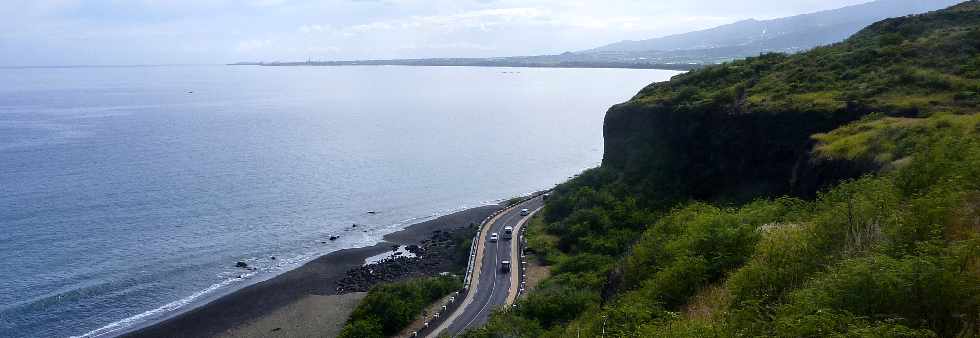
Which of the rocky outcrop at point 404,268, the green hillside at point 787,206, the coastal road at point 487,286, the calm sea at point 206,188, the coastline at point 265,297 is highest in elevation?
the green hillside at point 787,206

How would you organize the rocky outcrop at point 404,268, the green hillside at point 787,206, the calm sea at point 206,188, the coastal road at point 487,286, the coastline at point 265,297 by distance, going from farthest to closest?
the rocky outcrop at point 404,268, the calm sea at point 206,188, the coastline at point 265,297, the coastal road at point 487,286, the green hillside at point 787,206

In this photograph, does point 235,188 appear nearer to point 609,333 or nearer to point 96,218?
point 96,218

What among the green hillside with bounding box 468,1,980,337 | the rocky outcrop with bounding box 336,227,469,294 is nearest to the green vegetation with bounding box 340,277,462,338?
the rocky outcrop with bounding box 336,227,469,294

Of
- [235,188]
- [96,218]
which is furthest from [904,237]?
[235,188]

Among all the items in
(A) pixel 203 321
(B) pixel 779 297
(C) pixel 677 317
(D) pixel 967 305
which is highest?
(D) pixel 967 305

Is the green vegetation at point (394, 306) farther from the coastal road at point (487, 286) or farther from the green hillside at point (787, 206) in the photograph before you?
the green hillside at point (787, 206)

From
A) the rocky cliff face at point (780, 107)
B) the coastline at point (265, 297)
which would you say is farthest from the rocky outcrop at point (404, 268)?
the rocky cliff face at point (780, 107)

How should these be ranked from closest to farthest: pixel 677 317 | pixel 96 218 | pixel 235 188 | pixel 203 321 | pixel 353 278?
pixel 677 317 → pixel 203 321 → pixel 353 278 → pixel 96 218 → pixel 235 188

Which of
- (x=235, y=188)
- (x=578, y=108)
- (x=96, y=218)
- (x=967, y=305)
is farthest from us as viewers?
(x=578, y=108)
